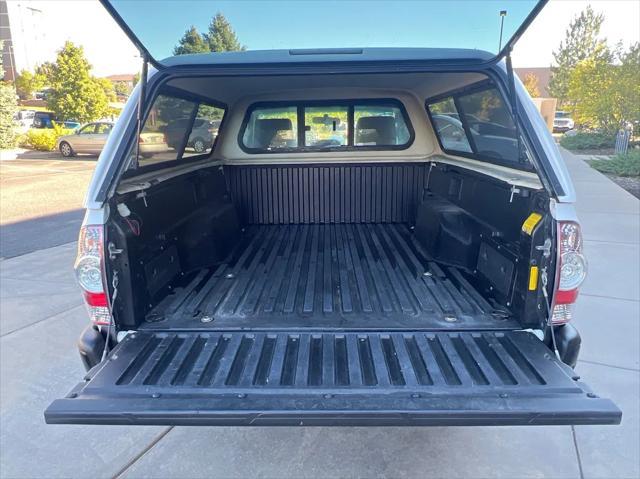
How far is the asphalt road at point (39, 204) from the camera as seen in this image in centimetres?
654

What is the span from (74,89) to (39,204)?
49.0ft

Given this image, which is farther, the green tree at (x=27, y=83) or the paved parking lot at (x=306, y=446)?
the green tree at (x=27, y=83)

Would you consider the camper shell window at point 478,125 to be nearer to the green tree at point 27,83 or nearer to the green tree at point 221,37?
the green tree at point 221,37

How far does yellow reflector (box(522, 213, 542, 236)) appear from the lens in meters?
2.15

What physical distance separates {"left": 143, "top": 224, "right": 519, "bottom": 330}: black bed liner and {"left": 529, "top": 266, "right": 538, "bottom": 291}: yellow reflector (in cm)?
27

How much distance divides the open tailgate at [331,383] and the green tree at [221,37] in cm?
156

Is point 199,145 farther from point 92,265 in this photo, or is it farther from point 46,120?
point 46,120

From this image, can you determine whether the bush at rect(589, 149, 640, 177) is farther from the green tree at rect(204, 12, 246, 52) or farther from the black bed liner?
the green tree at rect(204, 12, 246, 52)

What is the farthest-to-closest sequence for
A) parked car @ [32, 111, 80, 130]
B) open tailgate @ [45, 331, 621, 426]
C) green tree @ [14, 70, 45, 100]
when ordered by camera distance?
green tree @ [14, 70, 45, 100] < parked car @ [32, 111, 80, 130] < open tailgate @ [45, 331, 621, 426]

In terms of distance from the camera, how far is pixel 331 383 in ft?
6.22

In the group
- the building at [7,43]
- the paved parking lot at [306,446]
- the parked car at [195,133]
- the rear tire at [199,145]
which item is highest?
the building at [7,43]

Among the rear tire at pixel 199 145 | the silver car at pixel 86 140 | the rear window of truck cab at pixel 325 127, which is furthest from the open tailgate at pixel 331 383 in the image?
the silver car at pixel 86 140

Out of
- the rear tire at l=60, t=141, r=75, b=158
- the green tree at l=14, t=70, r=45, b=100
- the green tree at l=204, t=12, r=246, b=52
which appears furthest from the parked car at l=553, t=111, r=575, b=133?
the green tree at l=14, t=70, r=45, b=100

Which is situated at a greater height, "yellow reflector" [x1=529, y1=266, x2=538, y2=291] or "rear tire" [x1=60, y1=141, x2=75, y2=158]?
"yellow reflector" [x1=529, y1=266, x2=538, y2=291]
